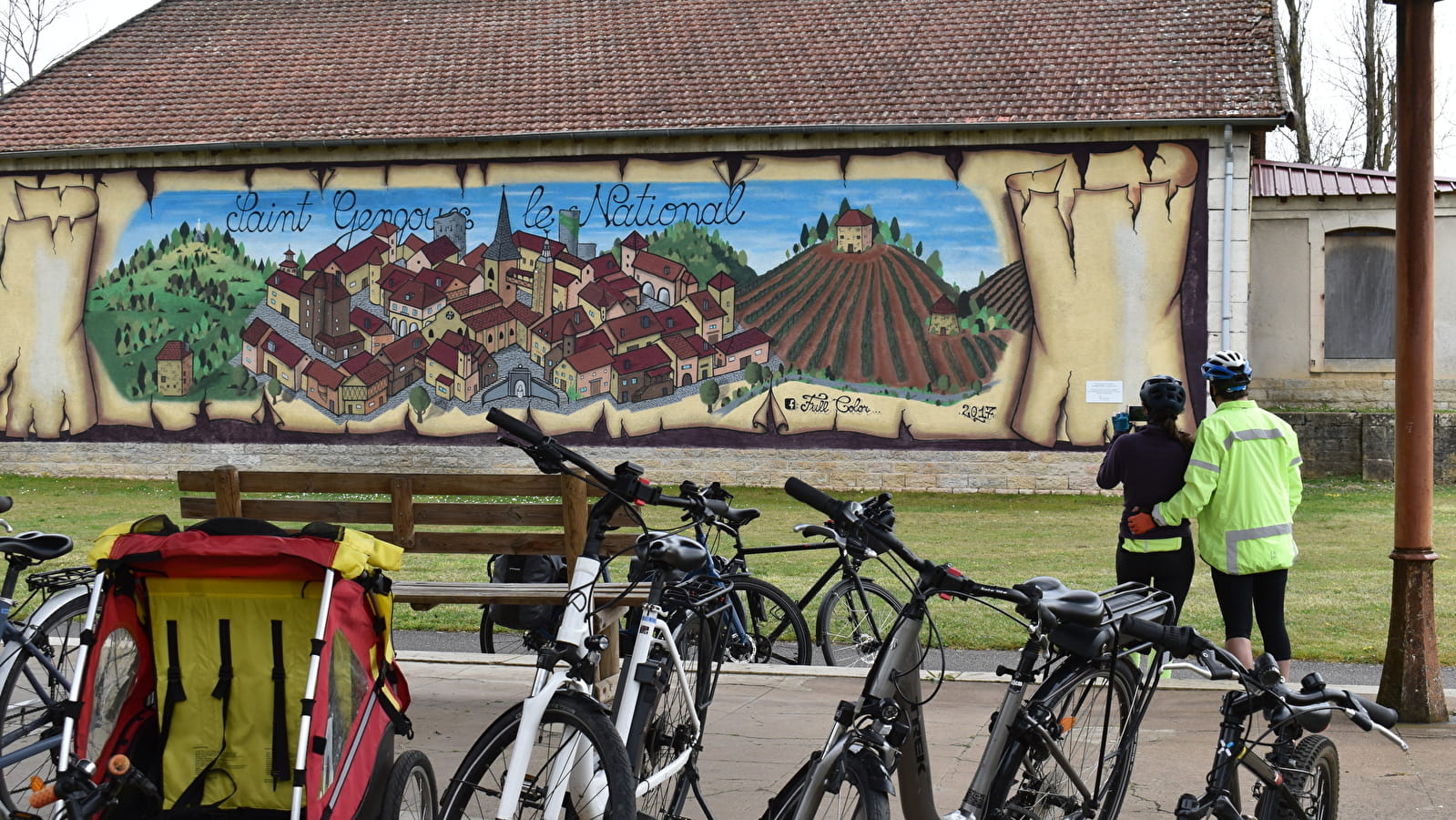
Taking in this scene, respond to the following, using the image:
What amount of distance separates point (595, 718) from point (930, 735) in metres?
3.20

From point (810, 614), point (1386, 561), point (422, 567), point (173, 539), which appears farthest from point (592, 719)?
point (1386, 561)

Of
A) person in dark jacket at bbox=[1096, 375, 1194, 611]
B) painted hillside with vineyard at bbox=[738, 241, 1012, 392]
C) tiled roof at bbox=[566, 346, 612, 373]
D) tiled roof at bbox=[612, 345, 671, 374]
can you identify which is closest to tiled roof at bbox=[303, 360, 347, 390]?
tiled roof at bbox=[566, 346, 612, 373]

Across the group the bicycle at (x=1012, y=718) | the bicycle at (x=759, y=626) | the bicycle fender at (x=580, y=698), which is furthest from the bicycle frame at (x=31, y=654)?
the bicycle at (x=759, y=626)

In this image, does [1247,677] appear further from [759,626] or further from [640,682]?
[759,626]

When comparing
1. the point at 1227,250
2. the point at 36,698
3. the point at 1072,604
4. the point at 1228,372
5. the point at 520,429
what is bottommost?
the point at 36,698

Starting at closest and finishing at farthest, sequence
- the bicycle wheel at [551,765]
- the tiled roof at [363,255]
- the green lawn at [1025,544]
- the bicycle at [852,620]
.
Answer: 1. the bicycle wheel at [551,765]
2. the bicycle at [852,620]
3. the green lawn at [1025,544]
4. the tiled roof at [363,255]

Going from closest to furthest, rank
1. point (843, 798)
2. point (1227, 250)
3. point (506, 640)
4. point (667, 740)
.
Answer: point (843, 798), point (667, 740), point (506, 640), point (1227, 250)

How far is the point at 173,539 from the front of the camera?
4.12 meters

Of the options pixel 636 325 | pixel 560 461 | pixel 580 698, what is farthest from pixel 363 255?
pixel 580 698

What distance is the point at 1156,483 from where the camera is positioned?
6.96 m

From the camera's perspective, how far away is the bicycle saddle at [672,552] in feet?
14.0

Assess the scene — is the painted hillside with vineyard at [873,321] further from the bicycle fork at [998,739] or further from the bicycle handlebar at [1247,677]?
the bicycle fork at [998,739]

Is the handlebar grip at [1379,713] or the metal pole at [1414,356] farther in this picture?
the metal pole at [1414,356]

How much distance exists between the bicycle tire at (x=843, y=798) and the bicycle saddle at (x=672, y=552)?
0.85m
